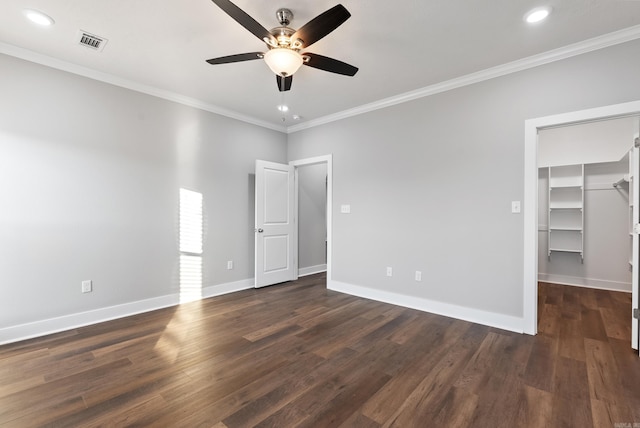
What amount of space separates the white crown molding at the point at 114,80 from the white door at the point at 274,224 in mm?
918

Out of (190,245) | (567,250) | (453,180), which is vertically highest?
(453,180)

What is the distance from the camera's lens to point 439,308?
3.46 metres

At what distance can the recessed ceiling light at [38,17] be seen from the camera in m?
2.23

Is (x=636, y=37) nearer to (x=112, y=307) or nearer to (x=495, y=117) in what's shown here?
(x=495, y=117)

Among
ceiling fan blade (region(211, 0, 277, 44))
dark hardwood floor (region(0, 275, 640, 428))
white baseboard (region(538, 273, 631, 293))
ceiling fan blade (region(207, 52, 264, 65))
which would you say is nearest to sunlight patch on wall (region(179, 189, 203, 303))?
dark hardwood floor (region(0, 275, 640, 428))

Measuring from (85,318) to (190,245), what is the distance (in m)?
1.34

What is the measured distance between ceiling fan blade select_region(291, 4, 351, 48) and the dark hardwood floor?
2468 millimetres

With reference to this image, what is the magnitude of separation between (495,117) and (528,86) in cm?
39

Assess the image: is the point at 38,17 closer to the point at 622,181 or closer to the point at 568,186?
the point at 568,186

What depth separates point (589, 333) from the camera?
286cm

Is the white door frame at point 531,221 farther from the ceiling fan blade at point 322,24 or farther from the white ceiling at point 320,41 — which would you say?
the ceiling fan blade at point 322,24

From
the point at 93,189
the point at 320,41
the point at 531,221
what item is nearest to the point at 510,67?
the point at 531,221

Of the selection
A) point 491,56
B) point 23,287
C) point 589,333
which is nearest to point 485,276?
point 589,333

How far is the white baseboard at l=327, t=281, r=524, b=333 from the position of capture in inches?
118
